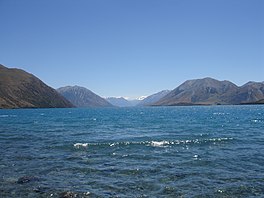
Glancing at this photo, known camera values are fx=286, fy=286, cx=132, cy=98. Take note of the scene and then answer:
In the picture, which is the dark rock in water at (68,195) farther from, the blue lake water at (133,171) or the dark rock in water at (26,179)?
the dark rock in water at (26,179)

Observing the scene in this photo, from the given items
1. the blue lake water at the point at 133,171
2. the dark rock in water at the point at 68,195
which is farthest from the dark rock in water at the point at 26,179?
the dark rock in water at the point at 68,195

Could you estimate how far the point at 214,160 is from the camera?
28.2 m

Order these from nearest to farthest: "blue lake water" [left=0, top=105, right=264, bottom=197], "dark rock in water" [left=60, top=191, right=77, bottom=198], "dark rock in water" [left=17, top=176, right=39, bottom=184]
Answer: "dark rock in water" [left=60, top=191, right=77, bottom=198] → "blue lake water" [left=0, top=105, right=264, bottom=197] → "dark rock in water" [left=17, top=176, right=39, bottom=184]

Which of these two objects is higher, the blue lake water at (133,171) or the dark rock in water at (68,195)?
the blue lake water at (133,171)

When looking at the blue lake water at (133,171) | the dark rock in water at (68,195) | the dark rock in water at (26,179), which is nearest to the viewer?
the dark rock in water at (68,195)

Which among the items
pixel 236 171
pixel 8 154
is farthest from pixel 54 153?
pixel 236 171

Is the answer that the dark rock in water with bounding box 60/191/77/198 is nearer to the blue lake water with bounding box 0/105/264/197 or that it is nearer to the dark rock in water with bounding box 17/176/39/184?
the blue lake water with bounding box 0/105/264/197

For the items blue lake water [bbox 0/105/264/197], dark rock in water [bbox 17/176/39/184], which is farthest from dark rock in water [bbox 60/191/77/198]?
dark rock in water [bbox 17/176/39/184]

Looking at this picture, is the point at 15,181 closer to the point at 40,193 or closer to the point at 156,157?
the point at 40,193

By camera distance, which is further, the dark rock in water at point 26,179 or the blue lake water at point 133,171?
the dark rock in water at point 26,179

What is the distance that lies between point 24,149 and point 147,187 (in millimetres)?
22013

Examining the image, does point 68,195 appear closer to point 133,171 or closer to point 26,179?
point 26,179

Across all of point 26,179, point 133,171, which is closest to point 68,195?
point 26,179

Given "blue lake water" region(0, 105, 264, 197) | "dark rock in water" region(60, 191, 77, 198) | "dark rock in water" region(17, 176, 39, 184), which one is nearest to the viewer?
"dark rock in water" region(60, 191, 77, 198)
